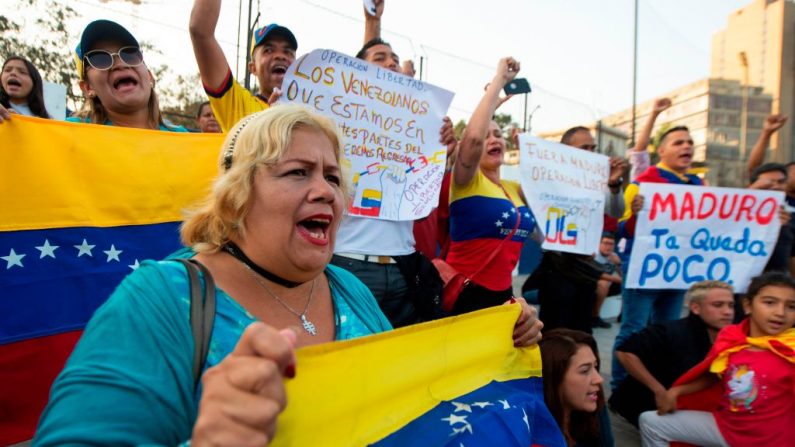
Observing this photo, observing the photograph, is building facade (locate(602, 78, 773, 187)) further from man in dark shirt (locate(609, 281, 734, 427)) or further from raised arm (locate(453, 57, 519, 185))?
raised arm (locate(453, 57, 519, 185))

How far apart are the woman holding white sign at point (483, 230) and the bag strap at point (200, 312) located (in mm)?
2172

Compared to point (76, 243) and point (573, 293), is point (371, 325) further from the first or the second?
point (573, 293)

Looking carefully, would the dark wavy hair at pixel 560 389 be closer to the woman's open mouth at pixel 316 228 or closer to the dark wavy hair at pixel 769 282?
the dark wavy hair at pixel 769 282

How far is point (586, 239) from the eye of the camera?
439cm

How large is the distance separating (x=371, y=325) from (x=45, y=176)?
63.9 inches

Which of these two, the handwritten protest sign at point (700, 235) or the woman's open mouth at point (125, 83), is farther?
the handwritten protest sign at point (700, 235)

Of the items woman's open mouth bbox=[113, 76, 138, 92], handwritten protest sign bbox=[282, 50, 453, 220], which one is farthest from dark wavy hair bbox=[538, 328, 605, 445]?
woman's open mouth bbox=[113, 76, 138, 92]

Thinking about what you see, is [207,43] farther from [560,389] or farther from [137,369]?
[560,389]

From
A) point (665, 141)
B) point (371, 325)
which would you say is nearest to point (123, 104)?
point (371, 325)

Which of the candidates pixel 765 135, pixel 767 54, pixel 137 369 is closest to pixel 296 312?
pixel 137 369

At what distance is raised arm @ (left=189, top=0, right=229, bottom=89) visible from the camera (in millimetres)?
2236

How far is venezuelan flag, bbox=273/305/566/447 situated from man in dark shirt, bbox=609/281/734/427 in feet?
7.15

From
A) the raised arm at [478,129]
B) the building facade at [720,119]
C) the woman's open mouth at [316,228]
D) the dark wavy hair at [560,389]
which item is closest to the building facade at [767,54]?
the building facade at [720,119]

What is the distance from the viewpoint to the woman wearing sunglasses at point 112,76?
2600 millimetres
